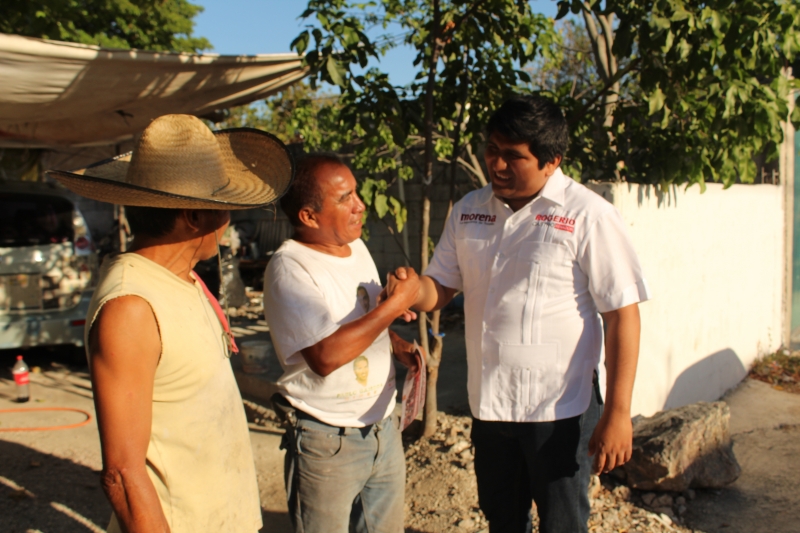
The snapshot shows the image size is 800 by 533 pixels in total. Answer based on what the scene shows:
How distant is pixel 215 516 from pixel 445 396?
3694 millimetres

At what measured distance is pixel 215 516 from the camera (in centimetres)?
167

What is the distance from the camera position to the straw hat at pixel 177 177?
1536 millimetres

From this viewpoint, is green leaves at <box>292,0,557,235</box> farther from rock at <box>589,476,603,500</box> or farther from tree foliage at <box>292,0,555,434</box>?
rock at <box>589,476,603,500</box>

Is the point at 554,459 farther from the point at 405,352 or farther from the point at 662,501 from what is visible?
the point at 662,501

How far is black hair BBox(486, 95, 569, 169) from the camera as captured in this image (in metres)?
2.13

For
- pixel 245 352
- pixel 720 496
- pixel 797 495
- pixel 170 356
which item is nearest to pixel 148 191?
pixel 170 356

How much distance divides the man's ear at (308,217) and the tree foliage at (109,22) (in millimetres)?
3536

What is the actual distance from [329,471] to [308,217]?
851 millimetres

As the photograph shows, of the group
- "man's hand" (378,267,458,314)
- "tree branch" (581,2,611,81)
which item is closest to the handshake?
"man's hand" (378,267,458,314)

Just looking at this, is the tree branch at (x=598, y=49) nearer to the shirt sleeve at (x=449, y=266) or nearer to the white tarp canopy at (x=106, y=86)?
the white tarp canopy at (x=106, y=86)

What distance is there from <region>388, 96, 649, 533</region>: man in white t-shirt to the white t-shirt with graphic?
213 mm

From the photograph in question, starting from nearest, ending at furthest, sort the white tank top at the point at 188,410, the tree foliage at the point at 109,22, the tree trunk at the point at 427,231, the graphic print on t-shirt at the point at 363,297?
1. the white tank top at the point at 188,410
2. the graphic print on t-shirt at the point at 363,297
3. the tree trunk at the point at 427,231
4. the tree foliage at the point at 109,22

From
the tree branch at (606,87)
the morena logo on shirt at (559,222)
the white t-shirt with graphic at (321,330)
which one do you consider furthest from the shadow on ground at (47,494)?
the tree branch at (606,87)

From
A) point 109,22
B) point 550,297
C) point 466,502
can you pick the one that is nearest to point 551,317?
point 550,297
